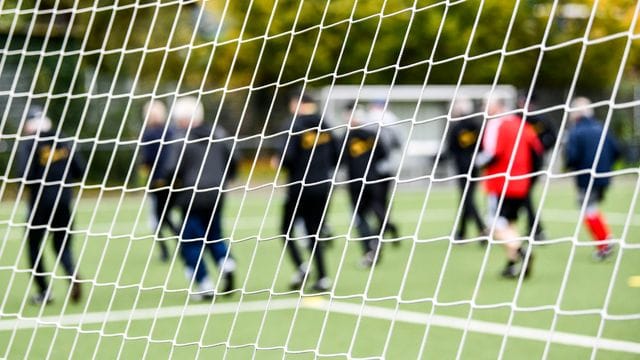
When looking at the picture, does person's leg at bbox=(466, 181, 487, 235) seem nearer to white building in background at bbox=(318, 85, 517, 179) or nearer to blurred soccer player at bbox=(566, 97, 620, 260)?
blurred soccer player at bbox=(566, 97, 620, 260)

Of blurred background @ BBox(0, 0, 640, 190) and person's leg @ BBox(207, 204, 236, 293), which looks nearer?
person's leg @ BBox(207, 204, 236, 293)

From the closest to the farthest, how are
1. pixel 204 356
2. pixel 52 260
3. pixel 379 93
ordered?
pixel 204 356
pixel 52 260
pixel 379 93

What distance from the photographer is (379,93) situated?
2253 centimetres

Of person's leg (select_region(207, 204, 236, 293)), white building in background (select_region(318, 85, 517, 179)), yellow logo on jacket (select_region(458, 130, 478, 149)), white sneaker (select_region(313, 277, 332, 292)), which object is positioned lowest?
white building in background (select_region(318, 85, 517, 179))

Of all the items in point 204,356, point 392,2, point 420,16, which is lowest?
point 420,16

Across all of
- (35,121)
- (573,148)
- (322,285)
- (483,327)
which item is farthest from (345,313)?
(573,148)

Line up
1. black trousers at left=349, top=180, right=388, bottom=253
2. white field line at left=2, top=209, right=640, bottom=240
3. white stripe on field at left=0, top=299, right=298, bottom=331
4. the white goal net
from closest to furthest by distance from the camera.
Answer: the white goal net → white stripe on field at left=0, top=299, right=298, bottom=331 → black trousers at left=349, top=180, right=388, bottom=253 → white field line at left=2, top=209, right=640, bottom=240

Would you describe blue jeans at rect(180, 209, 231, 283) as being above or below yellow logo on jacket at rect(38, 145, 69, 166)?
below

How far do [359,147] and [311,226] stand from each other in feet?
5.74

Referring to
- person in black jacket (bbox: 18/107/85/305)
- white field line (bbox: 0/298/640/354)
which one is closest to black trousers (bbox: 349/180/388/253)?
white field line (bbox: 0/298/640/354)

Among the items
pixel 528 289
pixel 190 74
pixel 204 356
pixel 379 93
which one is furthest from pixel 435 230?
pixel 190 74

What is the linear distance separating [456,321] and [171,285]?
10.8 ft

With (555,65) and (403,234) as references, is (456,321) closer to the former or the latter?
(403,234)

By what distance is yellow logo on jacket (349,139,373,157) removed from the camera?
32.8 ft
